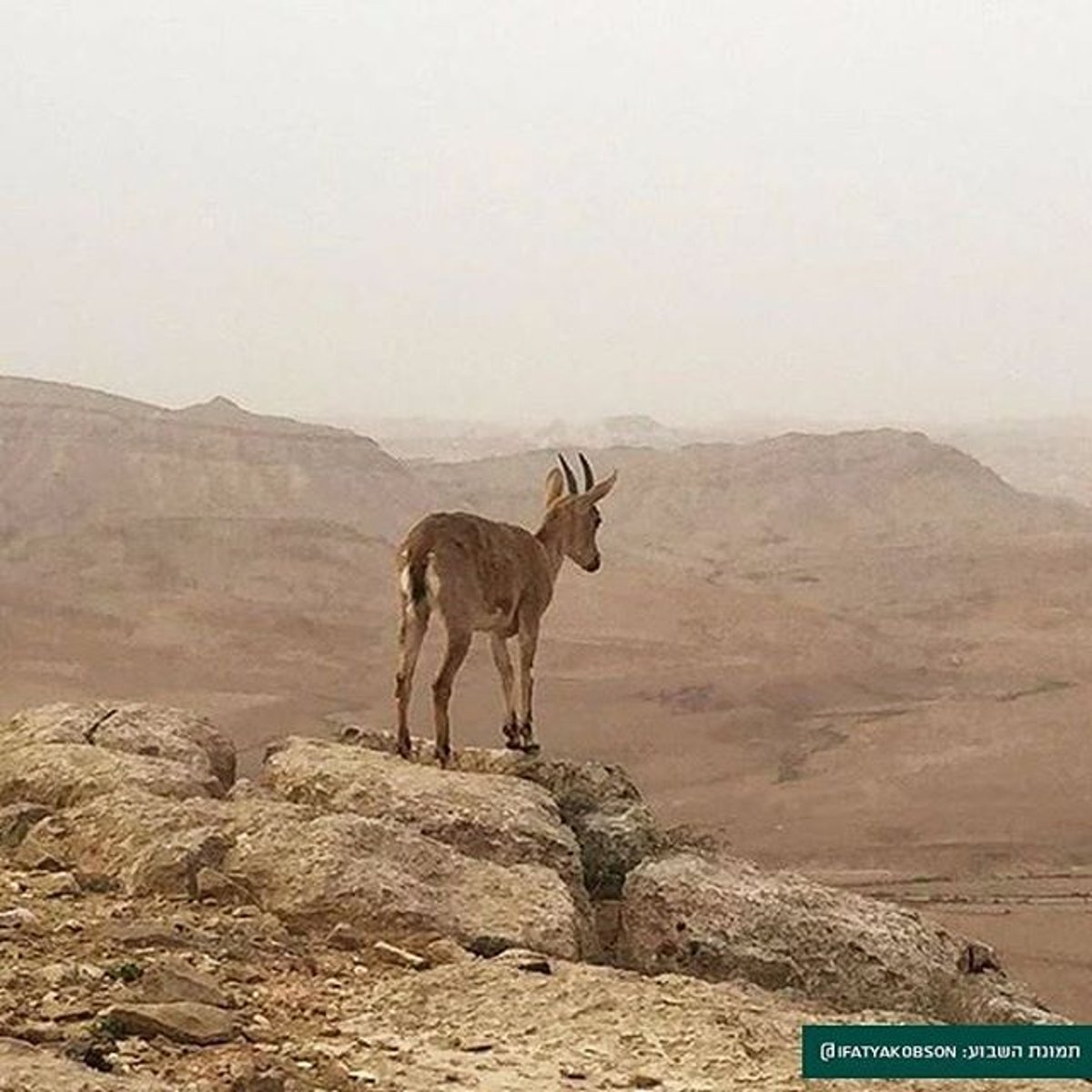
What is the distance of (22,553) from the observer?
7450 cm

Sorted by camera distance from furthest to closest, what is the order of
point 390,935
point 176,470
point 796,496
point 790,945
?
point 796,496, point 176,470, point 790,945, point 390,935

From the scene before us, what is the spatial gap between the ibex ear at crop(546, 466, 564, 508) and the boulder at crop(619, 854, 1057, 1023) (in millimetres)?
→ 4634

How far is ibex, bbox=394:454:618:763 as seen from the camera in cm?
1041

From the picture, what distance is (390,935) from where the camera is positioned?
7348 mm

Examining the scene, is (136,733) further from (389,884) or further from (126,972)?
(126,972)

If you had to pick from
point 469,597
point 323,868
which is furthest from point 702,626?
point 323,868

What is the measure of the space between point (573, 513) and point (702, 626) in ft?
171

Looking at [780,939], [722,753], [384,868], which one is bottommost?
[722,753]

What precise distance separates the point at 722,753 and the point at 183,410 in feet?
289

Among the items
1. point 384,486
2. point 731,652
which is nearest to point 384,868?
point 731,652

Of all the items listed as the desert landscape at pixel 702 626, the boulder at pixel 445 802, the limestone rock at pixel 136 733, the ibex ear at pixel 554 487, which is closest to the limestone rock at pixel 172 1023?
the boulder at pixel 445 802

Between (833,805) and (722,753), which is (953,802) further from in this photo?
(722,753)

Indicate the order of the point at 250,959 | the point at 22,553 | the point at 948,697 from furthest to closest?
the point at 22,553, the point at 948,697, the point at 250,959

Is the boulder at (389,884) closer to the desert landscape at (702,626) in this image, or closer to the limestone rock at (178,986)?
the limestone rock at (178,986)
